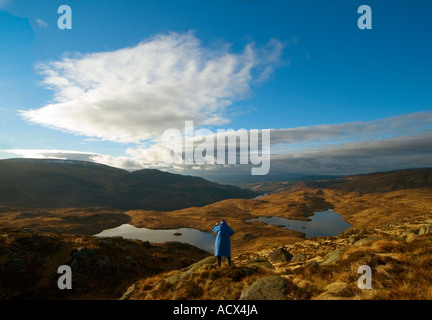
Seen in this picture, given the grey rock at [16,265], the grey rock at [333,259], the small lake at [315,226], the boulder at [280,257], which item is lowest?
the small lake at [315,226]

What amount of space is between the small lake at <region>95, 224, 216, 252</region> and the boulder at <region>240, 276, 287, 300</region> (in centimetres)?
6133

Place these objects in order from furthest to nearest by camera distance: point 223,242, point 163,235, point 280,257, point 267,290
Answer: point 163,235 < point 280,257 < point 223,242 < point 267,290

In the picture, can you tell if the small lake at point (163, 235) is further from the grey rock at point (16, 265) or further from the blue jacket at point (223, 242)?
the blue jacket at point (223, 242)

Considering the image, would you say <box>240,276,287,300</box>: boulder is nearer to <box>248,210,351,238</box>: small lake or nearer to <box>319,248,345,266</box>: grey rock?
<box>319,248,345,266</box>: grey rock

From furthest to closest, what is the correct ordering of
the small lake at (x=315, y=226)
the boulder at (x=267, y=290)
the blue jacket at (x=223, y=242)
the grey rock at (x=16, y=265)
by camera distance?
the small lake at (x=315, y=226)
the grey rock at (x=16, y=265)
the blue jacket at (x=223, y=242)
the boulder at (x=267, y=290)

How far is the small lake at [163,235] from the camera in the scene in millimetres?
74825

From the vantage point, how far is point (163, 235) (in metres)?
84.6

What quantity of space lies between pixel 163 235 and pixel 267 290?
83.6m

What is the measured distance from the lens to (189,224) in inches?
4038

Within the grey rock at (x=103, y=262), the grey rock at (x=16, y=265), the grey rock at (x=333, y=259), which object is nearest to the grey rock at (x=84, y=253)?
the grey rock at (x=103, y=262)

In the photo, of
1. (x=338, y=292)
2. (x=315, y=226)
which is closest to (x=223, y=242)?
(x=338, y=292)

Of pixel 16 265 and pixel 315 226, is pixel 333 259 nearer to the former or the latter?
pixel 16 265

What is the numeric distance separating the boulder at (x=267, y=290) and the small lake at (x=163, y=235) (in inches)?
2415
